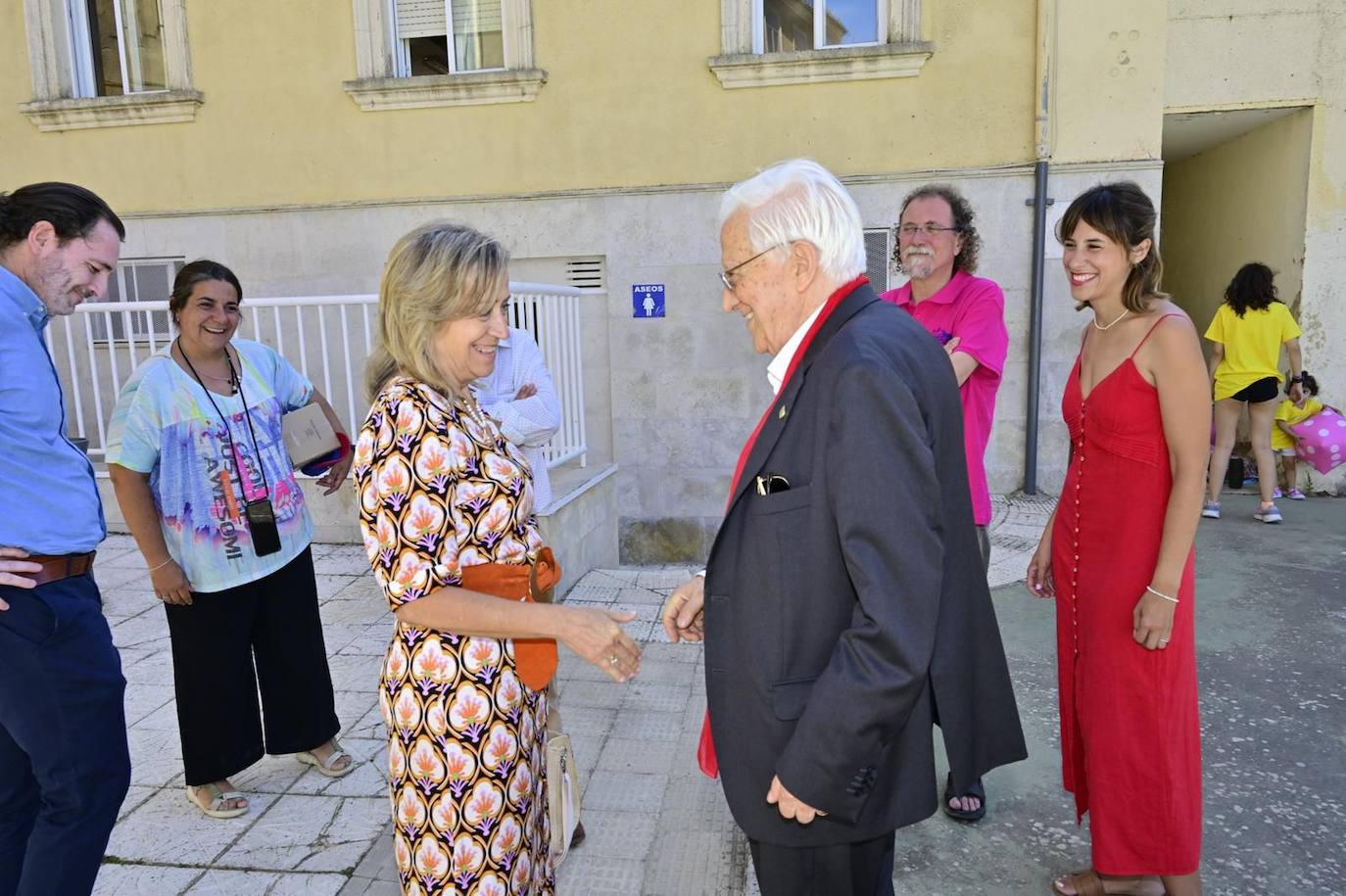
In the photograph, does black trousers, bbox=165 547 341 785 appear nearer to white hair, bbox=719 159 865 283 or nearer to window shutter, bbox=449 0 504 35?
white hair, bbox=719 159 865 283

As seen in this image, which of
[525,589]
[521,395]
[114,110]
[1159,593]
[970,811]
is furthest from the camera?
[114,110]

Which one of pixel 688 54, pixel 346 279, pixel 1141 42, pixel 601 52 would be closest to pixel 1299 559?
pixel 1141 42

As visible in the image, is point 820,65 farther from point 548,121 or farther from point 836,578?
point 836,578

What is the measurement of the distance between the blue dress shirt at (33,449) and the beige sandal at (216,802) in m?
1.35

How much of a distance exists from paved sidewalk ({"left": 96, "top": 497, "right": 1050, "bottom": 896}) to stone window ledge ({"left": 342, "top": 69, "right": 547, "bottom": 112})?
5024 millimetres

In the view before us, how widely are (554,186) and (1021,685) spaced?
577cm

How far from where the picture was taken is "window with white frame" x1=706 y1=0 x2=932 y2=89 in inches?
278

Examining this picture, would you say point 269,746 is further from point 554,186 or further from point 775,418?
point 554,186

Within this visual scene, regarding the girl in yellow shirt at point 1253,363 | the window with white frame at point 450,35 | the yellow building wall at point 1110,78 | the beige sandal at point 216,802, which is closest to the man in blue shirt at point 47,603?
the beige sandal at point 216,802

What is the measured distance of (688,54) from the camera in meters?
7.39

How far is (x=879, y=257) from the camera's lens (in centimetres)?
755

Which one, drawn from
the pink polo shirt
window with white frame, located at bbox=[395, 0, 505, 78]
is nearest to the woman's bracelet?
the pink polo shirt

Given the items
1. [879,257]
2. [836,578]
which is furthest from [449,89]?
[836,578]

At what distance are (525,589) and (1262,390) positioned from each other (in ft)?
22.6
